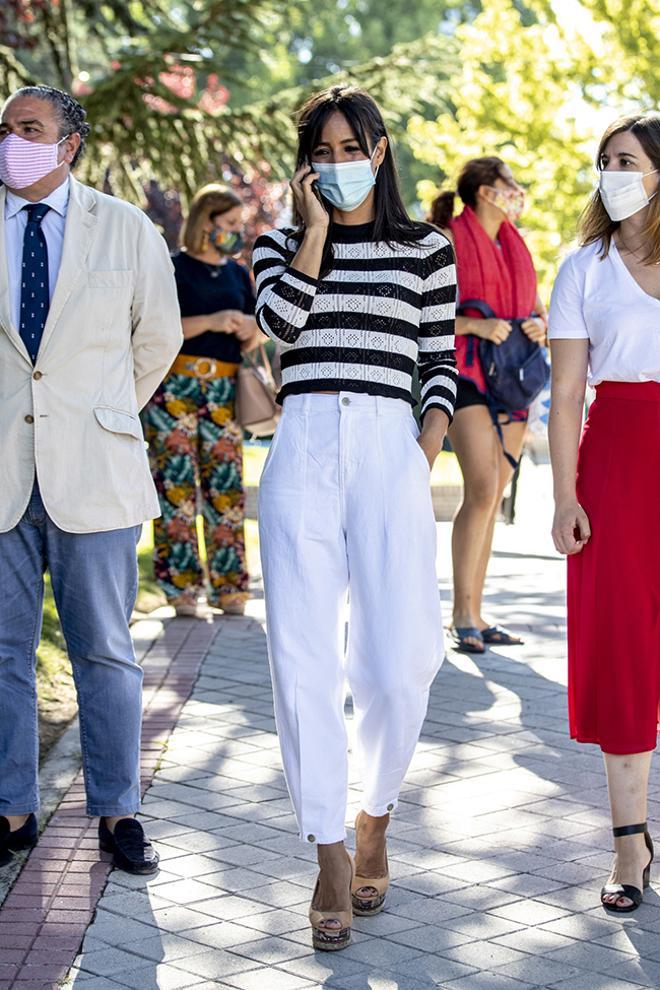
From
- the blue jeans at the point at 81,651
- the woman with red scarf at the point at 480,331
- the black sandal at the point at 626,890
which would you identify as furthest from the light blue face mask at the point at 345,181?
the woman with red scarf at the point at 480,331

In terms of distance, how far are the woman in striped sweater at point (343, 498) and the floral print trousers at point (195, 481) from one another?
4.39m

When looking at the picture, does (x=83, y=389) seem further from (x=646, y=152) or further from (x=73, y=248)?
(x=646, y=152)

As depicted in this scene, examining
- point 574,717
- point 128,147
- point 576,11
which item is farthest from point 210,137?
point 576,11

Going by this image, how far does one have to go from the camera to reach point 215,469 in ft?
28.4

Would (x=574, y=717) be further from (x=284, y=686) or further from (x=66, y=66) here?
(x=66, y=66)

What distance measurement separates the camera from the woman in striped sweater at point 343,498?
13.1 feet

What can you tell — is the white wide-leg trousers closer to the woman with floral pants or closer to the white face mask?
the white face mask

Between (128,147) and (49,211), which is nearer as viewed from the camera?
(49,211)

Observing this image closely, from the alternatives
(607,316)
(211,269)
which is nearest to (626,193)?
(607,316)

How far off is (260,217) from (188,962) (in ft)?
84.0

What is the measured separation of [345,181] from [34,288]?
1.08 meters

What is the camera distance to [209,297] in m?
8.44

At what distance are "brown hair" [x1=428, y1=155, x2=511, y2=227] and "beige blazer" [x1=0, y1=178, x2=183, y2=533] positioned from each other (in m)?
3.22

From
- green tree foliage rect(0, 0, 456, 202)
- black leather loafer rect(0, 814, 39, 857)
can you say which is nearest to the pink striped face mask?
black leather loafer rect(0, 814, 39, 857)
